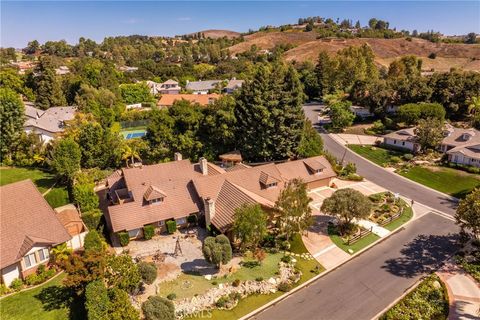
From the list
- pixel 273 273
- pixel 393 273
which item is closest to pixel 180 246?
pixel 273 273

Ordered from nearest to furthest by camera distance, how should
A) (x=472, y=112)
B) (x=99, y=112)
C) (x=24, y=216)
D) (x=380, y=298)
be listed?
(x=380, y=298)
(x=24, y=216)
(x=99, y=112)
(x=472, y=112)

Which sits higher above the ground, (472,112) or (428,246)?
(472,112)

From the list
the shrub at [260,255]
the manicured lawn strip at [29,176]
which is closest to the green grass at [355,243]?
the shrub at [260,255]

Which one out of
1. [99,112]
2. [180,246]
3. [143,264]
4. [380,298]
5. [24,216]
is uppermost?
[99,112]

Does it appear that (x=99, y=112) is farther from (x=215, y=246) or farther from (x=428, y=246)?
(x=428, y=246)

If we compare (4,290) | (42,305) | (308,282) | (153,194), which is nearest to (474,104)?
(308,282)

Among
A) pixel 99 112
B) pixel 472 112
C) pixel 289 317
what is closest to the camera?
pixel 289 317
